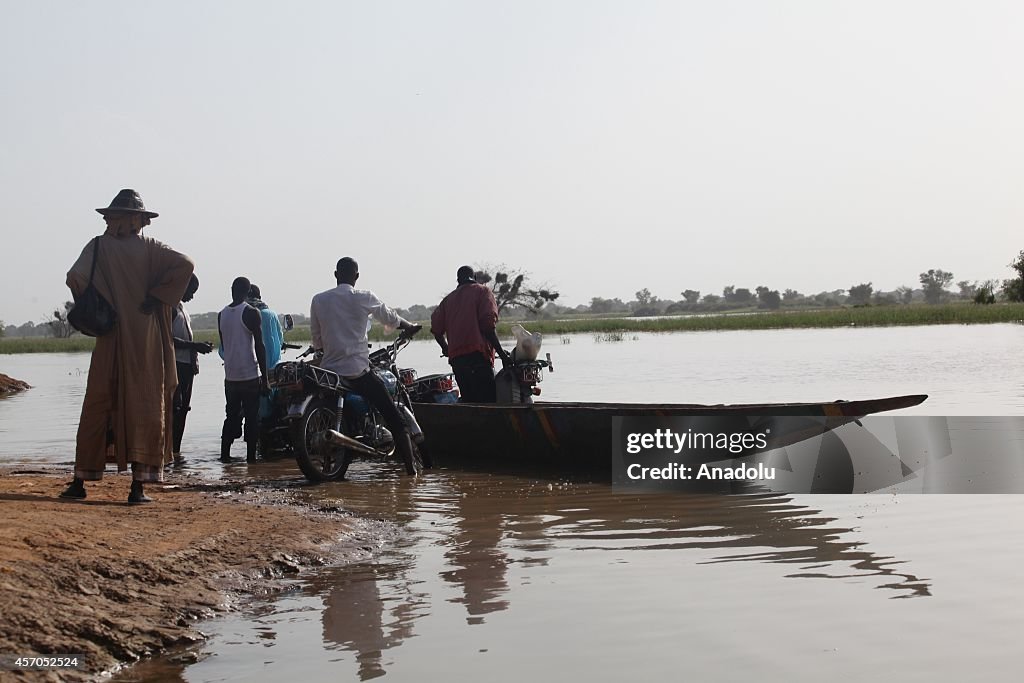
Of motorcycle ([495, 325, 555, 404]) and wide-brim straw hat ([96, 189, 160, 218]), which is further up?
wide-brim straw hat ([96, 189, 160, 218])

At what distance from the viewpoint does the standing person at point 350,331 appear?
8.59m

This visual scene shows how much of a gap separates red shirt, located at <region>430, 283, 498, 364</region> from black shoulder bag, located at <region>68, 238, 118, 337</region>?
4.08 metres

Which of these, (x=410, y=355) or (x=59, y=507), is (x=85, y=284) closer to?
(x=59, y=507)

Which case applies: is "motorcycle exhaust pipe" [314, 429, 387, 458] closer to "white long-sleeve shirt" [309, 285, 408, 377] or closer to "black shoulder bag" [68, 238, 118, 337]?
"white long-sleeve shirt" [309, 285, 408, 377]

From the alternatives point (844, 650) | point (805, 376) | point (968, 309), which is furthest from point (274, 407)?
point (968, 309)

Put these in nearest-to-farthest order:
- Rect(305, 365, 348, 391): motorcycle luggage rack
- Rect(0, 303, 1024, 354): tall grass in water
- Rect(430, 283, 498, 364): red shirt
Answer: Rect(305, 365, 348, 391): motorcycle luggage rack
Rect(430, 283, 498, 364): red shirt
Rect(0, 303, 1024, 354): tall grass in water

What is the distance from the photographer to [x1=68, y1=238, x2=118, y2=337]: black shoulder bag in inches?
252

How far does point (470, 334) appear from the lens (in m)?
10.3

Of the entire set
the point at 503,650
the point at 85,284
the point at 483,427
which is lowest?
the point at 503,650

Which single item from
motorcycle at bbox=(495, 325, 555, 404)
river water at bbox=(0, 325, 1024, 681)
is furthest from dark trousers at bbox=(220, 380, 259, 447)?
motorcycle at bbox=(495, 325, 555, 404)

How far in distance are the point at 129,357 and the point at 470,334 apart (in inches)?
166

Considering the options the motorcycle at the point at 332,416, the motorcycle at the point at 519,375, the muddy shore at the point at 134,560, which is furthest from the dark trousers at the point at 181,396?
the motorcycle at the point at 519,375

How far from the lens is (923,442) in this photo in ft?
34.1

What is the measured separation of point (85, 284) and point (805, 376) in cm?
1597
